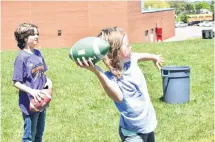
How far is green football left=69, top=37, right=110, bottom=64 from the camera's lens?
3.25 metres

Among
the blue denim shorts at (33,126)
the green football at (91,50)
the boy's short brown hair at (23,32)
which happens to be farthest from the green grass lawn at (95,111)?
the green football at (91,50)

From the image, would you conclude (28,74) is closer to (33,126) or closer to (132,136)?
(33,126)

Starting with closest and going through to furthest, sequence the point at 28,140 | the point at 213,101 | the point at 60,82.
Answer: the point at 28,140
the point at 213,101
the point at 60,82

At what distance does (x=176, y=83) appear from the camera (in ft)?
28.0

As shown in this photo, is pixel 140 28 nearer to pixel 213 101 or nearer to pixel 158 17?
pixel 158 17

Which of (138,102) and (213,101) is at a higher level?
(138,102)

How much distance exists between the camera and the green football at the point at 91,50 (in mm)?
3251

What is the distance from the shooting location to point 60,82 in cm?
1106

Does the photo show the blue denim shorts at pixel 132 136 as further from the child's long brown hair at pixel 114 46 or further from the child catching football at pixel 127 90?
the child's long brown hair at pixel 114 46

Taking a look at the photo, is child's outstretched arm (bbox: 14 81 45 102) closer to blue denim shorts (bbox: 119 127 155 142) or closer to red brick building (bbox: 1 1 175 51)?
blue denim shorts (bbox: 119 127 155 142)

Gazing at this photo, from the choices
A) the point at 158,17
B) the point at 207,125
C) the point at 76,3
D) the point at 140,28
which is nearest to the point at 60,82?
the point at 207,125

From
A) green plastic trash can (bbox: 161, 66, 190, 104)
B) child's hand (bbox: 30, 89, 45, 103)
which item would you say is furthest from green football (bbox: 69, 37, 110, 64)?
green plastic trash can (bbox: 161, 66, 190, 104)

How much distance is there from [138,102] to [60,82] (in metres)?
7.47

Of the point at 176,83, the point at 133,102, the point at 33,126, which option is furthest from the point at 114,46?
the point at 176,83
